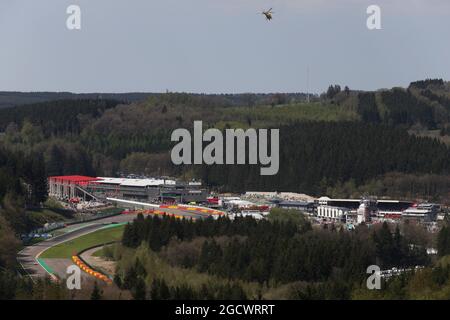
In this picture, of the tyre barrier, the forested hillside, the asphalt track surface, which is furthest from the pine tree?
the forested hillside

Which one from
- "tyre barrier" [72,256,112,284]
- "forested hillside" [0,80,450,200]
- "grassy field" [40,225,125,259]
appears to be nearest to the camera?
"tyre barrier" [72,256,112,284]

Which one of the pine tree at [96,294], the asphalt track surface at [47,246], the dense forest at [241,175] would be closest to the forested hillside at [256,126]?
the dense forest at [241,175]

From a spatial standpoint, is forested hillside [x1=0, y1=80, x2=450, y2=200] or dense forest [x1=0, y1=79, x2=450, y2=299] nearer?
dense forest [x1=0, y1=79, x2=450, y2=299]

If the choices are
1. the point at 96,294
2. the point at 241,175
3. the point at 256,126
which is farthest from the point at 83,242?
the point at 256,126

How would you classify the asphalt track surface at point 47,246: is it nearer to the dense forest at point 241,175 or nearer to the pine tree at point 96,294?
the dense forest at point 241,175

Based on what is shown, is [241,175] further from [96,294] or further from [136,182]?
[96,294]

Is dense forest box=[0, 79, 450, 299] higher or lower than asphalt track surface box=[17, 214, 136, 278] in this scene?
higher

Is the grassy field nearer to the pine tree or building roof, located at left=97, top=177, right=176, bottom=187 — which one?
the pine tree
